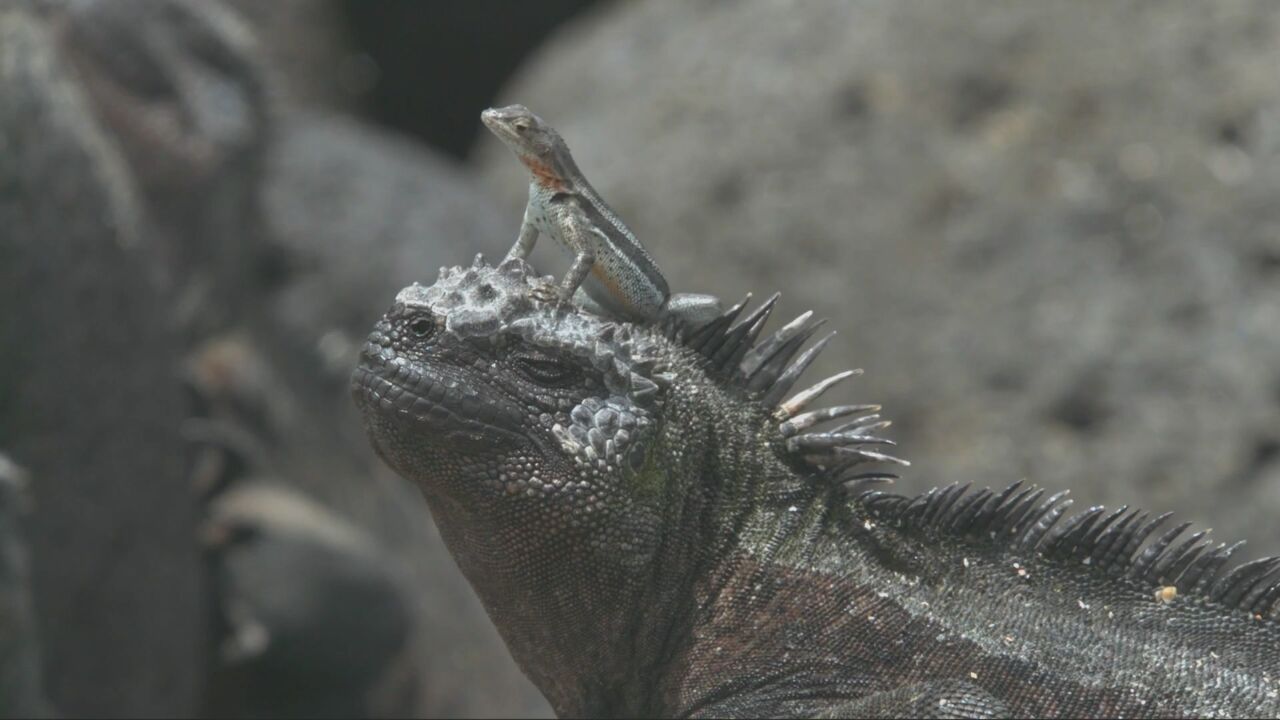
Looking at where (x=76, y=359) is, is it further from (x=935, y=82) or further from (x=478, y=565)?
(x=935, y=82)

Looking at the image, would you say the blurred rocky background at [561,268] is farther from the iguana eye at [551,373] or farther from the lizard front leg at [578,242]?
the lizard front leg at [578,242]

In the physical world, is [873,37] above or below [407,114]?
below

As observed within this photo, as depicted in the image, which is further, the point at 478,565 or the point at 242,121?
the point at 242,121

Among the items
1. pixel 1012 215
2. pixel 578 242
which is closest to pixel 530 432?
pixel 578 242

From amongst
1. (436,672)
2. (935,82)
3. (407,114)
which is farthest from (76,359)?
(407,114)

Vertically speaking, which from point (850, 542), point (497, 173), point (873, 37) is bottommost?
point (850, 542)

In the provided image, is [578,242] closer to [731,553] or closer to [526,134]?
[526,134]
